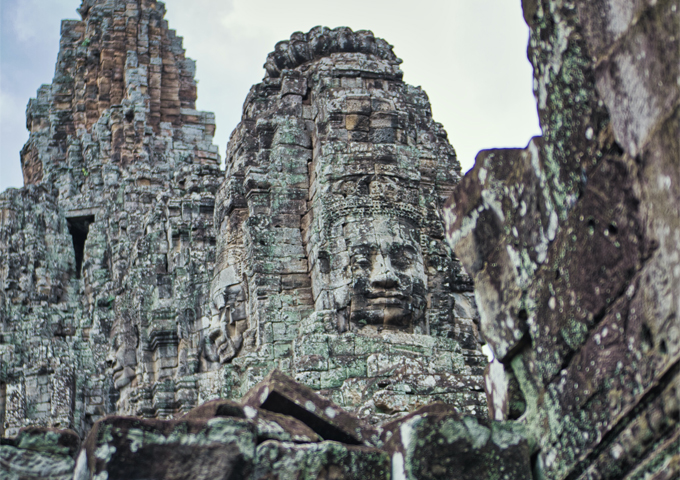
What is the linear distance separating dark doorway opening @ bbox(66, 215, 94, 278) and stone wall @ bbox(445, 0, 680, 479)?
3296 cm

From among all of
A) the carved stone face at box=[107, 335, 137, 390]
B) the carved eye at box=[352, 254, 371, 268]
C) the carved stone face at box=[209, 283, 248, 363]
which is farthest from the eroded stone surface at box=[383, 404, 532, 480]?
the carved stone face at box=[107, 335, 137, 390]

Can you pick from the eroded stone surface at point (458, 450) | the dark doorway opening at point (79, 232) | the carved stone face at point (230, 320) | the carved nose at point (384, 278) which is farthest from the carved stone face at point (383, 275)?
the dark doorway opening at point (79, 232)

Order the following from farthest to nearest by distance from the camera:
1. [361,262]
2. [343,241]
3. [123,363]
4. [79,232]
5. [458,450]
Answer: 1. [79,232]
2. [123,363]
3. [343,241]
4. [361,262]
5. [458,450]

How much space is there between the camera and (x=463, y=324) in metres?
12.9

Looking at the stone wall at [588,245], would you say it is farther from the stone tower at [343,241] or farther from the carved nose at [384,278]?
the carved nose at [384,278]

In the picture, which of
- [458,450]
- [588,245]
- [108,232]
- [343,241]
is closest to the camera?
[588,245]

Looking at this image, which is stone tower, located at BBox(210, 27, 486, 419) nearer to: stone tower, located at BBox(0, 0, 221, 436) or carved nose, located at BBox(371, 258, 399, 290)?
carved nose, located at BBox(371, 258, 399, 290)

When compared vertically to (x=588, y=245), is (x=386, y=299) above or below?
above

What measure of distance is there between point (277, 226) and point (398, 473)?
911 cm

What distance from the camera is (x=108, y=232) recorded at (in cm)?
3403

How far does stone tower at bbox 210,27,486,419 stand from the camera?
11336 millimetres

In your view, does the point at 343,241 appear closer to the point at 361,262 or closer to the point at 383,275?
the point at 361,262

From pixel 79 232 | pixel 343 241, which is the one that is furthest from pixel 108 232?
pixel 343 241

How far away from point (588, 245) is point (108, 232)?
30951mm
